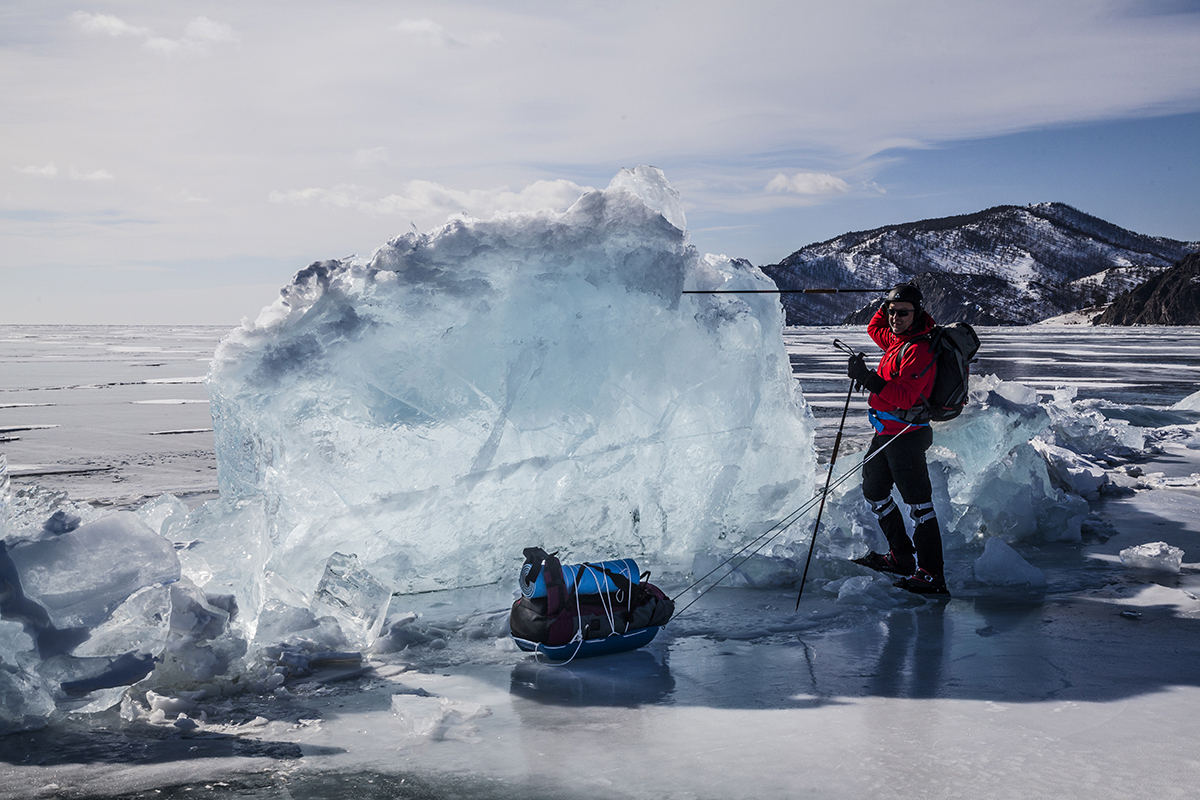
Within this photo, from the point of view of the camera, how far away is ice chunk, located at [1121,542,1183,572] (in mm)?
5188

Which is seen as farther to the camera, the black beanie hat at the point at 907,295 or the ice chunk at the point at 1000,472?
the ice chunk at the point at 1000,472

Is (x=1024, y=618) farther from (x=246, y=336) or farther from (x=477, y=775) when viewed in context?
(x=246, y=336)

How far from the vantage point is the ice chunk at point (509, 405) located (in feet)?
15.4

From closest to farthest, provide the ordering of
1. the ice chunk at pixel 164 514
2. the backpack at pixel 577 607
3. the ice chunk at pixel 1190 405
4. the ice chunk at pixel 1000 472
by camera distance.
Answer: the backpack at pixel 577 607, the ice chunk at pixel 164 514, the ice chunk at pixel 1000 472, the ice chunk at pixel 1190 405

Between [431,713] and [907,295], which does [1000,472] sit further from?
[431,713]

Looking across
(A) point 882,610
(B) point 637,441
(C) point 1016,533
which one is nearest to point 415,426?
(B) point 637,441

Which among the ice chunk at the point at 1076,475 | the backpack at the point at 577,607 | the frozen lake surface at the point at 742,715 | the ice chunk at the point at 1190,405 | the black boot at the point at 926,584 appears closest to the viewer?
the frozen lake surface at the point at 742,715

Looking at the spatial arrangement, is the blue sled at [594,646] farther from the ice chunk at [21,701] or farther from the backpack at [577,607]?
the ice chunk at [21,701]

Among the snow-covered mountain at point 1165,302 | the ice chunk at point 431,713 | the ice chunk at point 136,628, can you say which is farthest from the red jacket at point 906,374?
the snow-covered mountain at point 1165,302

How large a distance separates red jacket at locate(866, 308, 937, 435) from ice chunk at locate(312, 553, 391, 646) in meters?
2.85

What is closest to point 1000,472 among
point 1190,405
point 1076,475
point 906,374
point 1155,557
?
point 1155,557

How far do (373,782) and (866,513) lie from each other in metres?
3.92

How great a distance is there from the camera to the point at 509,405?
5.20 meters

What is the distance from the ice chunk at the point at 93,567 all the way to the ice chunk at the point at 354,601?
2.31 feet
